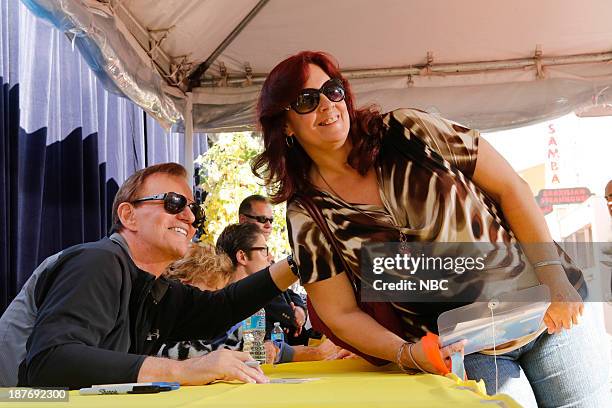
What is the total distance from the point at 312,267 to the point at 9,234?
6.04 feet

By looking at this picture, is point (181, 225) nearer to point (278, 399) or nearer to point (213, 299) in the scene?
point (213, 299)

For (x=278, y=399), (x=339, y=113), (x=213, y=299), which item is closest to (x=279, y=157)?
(x=339, y=113)

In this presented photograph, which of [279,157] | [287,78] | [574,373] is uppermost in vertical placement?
[287,78]

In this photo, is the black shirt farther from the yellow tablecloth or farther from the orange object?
the orange object

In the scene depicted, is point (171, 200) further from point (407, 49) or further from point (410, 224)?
point (407, 49)

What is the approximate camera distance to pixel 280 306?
339cm

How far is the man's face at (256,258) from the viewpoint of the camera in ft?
11.7

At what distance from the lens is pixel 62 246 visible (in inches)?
134

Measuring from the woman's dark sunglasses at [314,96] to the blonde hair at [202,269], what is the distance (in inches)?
53.7

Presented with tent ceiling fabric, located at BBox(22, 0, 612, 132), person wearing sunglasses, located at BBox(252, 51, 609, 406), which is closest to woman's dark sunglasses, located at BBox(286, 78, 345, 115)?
person wearing sunglasses, located at BBox(252, 51, 609, 406)

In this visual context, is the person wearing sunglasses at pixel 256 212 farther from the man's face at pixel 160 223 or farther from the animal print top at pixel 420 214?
the animal print top at pixel 420 214

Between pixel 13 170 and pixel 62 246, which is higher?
pixel 13 170

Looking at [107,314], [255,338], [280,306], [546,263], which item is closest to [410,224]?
[546,263]

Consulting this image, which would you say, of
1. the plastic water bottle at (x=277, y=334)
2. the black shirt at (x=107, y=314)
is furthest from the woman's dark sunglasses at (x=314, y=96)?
the plastic water bottle at (x=277, y=334)
